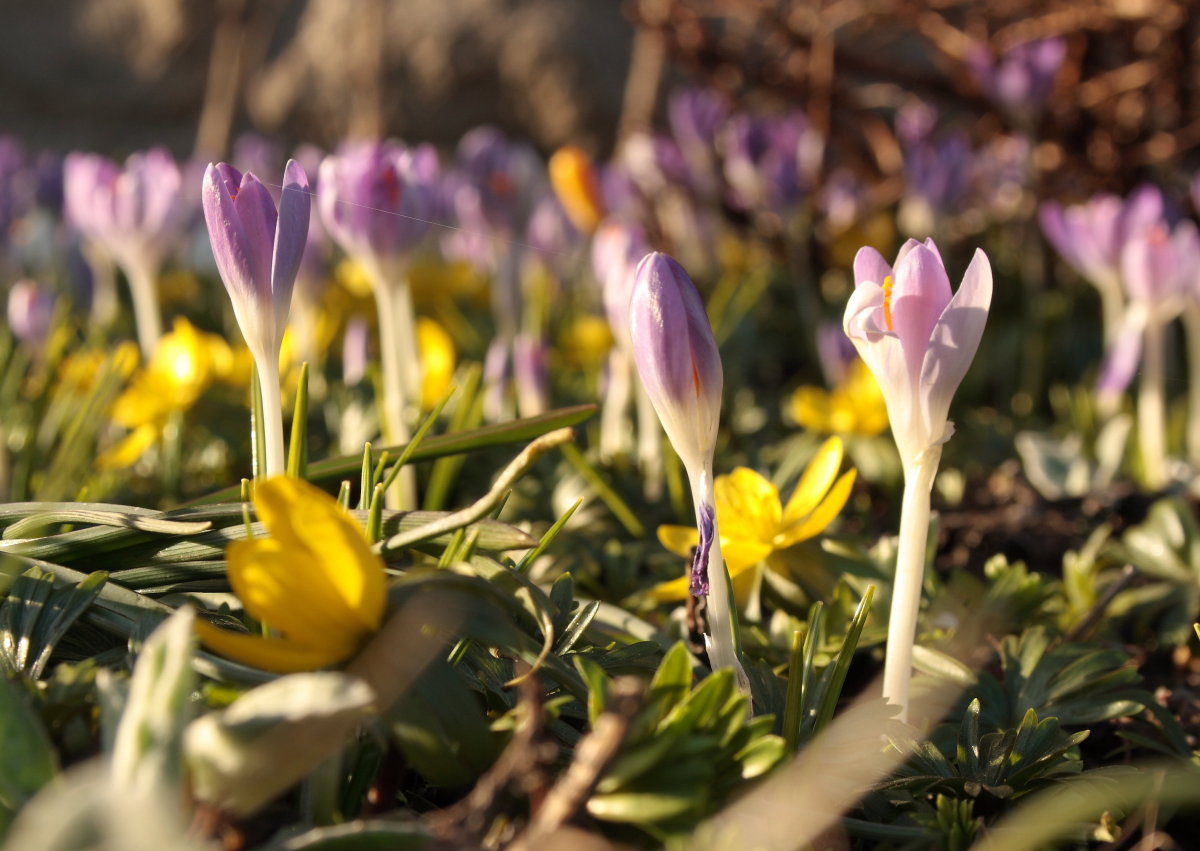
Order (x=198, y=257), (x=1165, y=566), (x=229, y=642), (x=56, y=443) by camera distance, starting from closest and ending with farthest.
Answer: (x=229, y=642) → (x=1165, y=566) → (x=56, y=443) → (x=198, y=257)

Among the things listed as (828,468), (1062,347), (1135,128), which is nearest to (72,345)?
(828,468)

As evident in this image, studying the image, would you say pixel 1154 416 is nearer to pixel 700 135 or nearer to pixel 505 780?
pixel 700 135

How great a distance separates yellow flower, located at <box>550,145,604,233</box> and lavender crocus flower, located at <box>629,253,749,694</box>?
190 centimetres

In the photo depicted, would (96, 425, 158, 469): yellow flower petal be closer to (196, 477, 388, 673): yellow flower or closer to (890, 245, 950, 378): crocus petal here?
(196, 477, 388, 673): yellow flower

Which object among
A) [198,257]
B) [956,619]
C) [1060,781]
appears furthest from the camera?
[198,257]

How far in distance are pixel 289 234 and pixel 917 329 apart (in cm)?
41

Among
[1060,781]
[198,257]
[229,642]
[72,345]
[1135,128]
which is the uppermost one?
[1135,128]

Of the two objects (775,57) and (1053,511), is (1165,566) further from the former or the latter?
(775,57)

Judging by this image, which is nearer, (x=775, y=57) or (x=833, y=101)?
(x=833, y=101)

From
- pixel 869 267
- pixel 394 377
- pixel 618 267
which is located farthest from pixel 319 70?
pixel 869 267

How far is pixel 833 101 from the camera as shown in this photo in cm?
263

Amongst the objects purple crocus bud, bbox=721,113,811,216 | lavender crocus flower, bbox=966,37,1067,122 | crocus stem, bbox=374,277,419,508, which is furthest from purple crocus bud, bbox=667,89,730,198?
crocus stem, bbox=374,277,419,508

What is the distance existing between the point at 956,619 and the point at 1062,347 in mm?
1555

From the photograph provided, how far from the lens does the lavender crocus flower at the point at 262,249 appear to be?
2.41 ft
